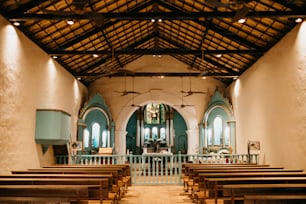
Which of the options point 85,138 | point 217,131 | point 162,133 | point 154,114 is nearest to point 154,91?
point 217,131

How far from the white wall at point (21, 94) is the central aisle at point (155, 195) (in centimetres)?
283

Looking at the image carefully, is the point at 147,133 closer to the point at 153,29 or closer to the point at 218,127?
the point at 218,127

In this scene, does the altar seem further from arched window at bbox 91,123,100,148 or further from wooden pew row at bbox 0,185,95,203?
wooden pew row at bbox 0,185,95,203

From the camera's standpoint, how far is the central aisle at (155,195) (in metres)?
8.26

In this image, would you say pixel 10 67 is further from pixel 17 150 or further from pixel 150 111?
pixel 150 111

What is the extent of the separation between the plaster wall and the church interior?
0.05 meters

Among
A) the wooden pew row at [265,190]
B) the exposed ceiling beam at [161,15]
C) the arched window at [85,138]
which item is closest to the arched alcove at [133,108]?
the arched window at [85,138]

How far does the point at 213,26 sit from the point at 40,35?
17.8 feet

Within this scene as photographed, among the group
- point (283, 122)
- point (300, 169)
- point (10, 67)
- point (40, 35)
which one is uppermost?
point (40, 35)

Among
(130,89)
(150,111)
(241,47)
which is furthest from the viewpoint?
(150,111)

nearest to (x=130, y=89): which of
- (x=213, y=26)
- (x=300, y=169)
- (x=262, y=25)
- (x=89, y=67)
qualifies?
(x=89, y=67)

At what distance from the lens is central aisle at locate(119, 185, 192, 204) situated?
8.26 m

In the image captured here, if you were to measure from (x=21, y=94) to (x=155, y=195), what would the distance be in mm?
4449

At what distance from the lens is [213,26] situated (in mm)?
10992
